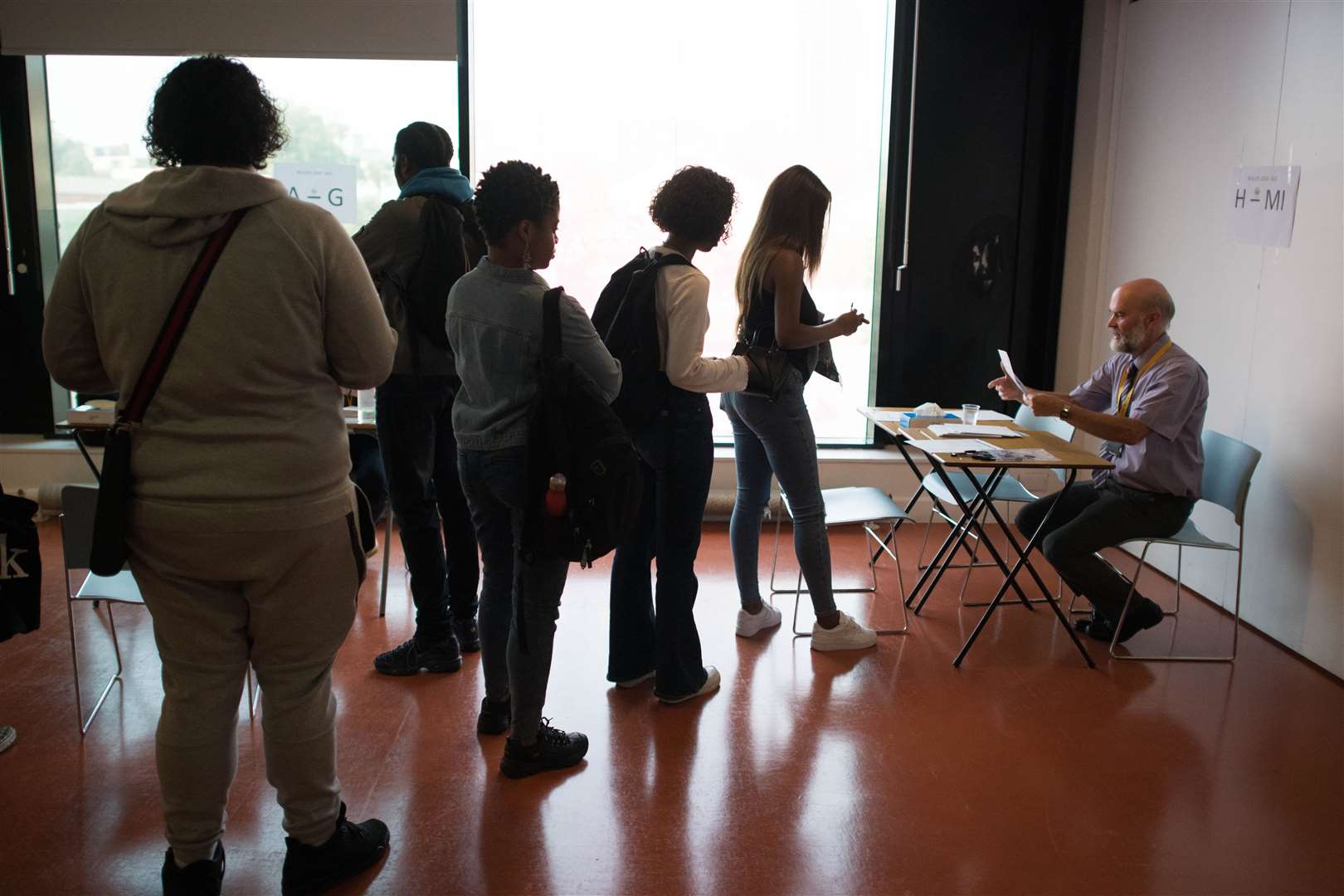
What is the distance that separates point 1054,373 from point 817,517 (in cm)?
243

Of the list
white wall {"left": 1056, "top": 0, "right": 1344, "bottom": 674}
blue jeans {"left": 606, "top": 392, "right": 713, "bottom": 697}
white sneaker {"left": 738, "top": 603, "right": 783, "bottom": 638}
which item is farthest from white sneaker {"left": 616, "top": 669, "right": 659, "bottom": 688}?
white wall {"left": 1056, "top": 0, "right": 1344, "bottom": 674}

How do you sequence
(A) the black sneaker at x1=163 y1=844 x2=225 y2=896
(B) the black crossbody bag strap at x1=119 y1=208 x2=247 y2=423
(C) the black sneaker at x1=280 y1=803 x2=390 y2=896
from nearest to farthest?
(B) the black crossbody bag strap at x1=119 y1=208 x2=247 y2=423 < (A) the black sneaker at x1=163 y1=844 x2=225 y2=896 < (C) the black sneaker at x1=280 y1=803 x2=390 y2=896

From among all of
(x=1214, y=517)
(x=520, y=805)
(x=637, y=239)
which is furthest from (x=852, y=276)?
(x=520, y=805)

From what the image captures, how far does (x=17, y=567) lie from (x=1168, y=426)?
3231 mm

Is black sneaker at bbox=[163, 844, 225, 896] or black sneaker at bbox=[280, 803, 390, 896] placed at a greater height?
black sneaker at bbox=[163, 844, 225, 896]

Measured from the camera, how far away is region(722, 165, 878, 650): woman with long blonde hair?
3.00 metres

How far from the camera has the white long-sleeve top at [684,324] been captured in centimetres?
258

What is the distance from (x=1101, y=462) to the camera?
3.26 meters

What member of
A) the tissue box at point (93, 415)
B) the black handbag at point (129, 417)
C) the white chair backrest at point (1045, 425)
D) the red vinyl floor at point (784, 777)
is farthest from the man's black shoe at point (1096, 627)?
the tissue box at point (93, 415)

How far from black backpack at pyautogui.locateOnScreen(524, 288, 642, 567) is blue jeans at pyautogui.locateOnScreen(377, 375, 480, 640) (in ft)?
3.07

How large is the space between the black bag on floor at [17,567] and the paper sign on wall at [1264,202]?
3.90m

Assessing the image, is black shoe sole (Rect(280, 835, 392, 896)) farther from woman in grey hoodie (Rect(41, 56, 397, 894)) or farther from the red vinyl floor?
woman in grey hoodie (Rect(41, 56, 397, 894))

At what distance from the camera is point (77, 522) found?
2.72 metres

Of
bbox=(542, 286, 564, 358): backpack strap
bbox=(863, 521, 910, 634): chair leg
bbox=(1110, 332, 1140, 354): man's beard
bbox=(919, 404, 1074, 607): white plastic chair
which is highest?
bbox=(542, 286, 564, 358): backpack strap
